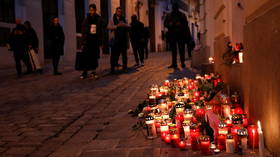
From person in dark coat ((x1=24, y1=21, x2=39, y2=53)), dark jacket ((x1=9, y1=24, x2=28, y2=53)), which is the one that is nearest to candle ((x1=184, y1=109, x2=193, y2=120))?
dark jacket ((x1=9, y1=24, x2=28, y2=53))

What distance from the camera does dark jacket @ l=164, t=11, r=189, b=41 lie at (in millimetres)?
13094

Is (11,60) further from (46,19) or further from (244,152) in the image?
(244,152)

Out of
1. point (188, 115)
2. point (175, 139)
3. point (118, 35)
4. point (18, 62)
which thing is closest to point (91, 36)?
point (118, 35)

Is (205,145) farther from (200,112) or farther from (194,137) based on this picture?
(200,112)

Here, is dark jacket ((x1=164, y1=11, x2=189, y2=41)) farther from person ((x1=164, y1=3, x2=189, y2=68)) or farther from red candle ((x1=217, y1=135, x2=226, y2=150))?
red candle ((x1=217, y1=135, x2=226, y2=150))

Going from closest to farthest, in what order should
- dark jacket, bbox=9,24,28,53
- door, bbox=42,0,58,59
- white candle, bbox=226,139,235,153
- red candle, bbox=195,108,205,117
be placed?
white candle, bbox=226,139,235,153, red candle, bbox=195,108,205,117, dark jacket, bbox=9,24,28,53, door, bbox=42,0,58,59

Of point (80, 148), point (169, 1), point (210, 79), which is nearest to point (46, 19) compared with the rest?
point (210, 79)

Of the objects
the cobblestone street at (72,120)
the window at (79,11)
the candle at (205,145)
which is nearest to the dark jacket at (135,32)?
the cobblestone street at (72,120)

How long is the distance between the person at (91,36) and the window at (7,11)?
6310mm

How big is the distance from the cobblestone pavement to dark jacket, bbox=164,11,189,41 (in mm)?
2718

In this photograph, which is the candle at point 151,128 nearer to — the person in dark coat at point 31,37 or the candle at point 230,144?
the candle at point 230,144

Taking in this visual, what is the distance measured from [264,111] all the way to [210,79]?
377 cm

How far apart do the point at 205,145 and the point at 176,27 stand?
983 centimetres

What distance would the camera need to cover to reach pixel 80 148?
4324 millimetres
